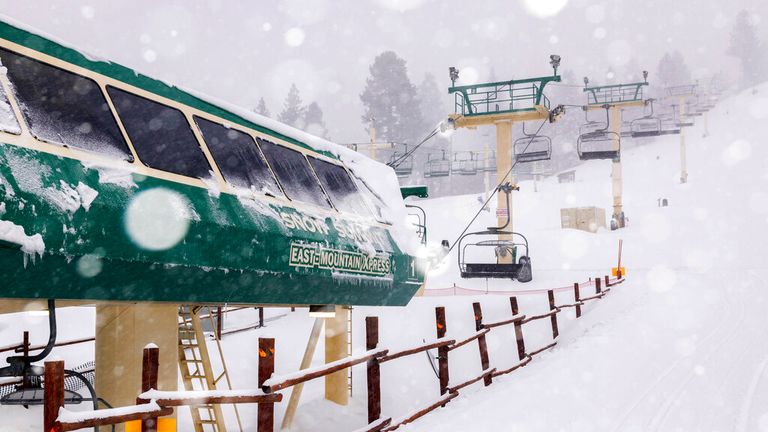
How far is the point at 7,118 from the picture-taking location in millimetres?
4785

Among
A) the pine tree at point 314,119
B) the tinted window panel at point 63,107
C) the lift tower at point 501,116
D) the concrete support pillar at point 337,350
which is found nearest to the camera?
the tinted window panel at point 63,107

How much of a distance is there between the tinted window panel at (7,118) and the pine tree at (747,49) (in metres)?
A: 115

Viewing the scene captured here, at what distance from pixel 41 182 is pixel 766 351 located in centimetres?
1125

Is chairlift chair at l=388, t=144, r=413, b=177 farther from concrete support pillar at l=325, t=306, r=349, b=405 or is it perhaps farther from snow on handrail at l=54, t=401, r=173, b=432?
snow on handrail at l=54, t=401, r=173, b=432

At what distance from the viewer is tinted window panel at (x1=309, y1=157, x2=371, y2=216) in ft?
30.8

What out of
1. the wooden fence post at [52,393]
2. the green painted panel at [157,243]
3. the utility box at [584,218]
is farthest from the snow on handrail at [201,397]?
the utility box at [584,218]

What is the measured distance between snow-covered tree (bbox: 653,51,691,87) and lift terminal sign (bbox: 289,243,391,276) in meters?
96.8

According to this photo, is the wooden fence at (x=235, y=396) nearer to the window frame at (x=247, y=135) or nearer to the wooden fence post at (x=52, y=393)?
the wooden fence post at (x=52, y=393)

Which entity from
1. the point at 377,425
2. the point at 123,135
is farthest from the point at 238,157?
the point at 377,425

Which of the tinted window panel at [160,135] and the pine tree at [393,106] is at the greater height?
the pine tree at [393,106]

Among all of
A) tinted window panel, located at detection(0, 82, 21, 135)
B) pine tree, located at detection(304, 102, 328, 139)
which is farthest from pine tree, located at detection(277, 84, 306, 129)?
tinted window panel, located at detection(0, 82, 21, 135)

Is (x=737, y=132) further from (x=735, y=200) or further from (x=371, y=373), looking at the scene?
(x=371, y=373)

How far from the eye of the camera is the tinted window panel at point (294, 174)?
27.0 ft

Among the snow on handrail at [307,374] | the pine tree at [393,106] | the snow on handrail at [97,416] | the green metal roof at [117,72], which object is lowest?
the snow on handrail at [307,374]
